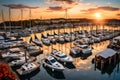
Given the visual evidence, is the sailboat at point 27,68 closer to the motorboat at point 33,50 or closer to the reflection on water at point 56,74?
the reflection on water at point 56,74

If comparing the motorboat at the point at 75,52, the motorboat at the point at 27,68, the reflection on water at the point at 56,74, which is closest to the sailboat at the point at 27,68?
the motorboat at the point at 27,68

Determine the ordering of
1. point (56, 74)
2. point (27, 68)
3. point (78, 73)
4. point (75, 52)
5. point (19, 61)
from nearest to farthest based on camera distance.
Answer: point (27, 68) → point (56, 74) → point (78, 73) → point (19, 61) → point (75, 52)

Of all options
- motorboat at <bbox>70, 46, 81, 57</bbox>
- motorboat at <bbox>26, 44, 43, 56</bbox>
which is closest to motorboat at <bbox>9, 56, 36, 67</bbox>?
motorboat at <bbox>26, 44, 43, 56</bbox>

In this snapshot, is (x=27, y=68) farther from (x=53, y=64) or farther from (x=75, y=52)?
(x=75, y=52)

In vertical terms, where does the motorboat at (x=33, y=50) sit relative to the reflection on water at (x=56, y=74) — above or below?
above

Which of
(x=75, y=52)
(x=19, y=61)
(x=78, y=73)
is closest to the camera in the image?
(x=78, y=73)

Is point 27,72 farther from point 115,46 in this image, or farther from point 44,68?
point 115,46

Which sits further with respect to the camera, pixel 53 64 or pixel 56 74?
pixel 53 64

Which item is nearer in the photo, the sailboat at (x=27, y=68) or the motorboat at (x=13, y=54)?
the sailboat at (x=27, y=68)

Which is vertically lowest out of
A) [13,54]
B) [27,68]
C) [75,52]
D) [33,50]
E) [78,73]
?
[78,73]

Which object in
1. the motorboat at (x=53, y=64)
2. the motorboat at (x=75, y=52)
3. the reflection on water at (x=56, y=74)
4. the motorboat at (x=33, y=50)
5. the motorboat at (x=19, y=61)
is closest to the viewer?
the reflection on water at (x=56, y=74)

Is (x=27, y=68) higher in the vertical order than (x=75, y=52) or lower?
lower

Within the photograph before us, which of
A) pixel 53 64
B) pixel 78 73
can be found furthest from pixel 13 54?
pixel 78 73

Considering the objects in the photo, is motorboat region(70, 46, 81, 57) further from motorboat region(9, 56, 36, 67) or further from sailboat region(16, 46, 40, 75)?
sailboat region(16, 46, 40, 75)
